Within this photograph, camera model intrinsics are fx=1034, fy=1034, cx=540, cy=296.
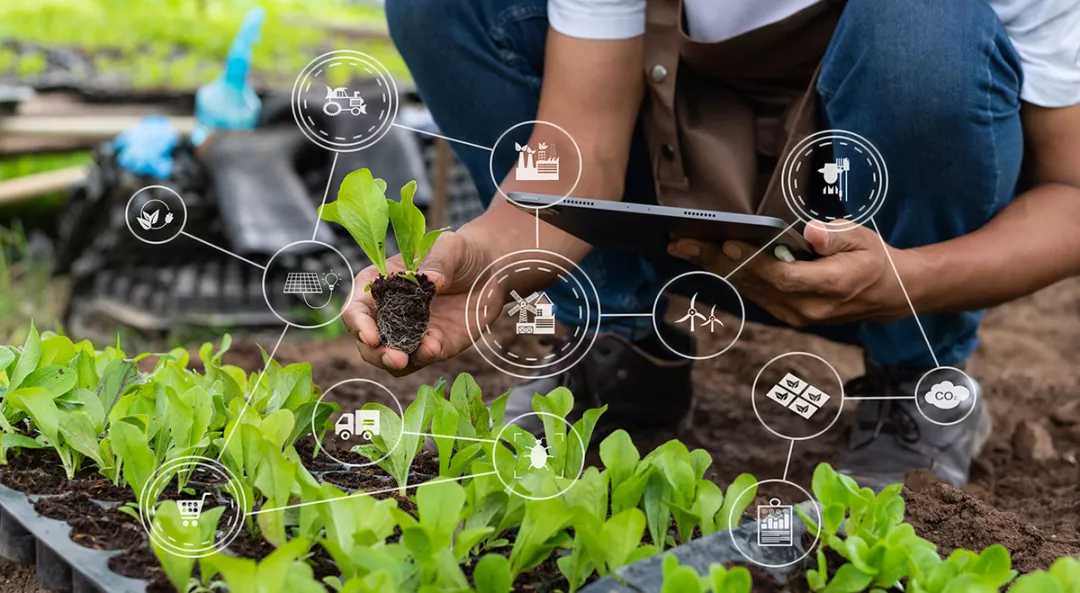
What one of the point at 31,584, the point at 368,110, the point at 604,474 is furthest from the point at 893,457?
the point at 368,110

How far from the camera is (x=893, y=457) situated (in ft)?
5.72

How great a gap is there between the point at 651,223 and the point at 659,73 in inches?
19.9

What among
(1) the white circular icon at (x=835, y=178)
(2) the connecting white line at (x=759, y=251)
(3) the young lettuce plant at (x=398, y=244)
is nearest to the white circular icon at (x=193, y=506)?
(3) the young lettuce plant at (x=398, y=244)

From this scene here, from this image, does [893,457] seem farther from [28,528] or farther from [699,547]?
[28,528]

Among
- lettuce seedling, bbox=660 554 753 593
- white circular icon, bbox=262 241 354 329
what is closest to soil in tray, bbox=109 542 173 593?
lettuce seedling, bbox=660 554 753 593

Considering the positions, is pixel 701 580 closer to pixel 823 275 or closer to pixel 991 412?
pixel 823 275

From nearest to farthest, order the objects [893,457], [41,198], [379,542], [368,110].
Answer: [379,542] < [893,457] < [368,110] < [41,198]

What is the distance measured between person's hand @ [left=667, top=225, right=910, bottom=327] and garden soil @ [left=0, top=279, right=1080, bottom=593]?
0.26 metres

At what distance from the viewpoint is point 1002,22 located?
1.57m

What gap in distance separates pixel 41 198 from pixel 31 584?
3179 millimetres

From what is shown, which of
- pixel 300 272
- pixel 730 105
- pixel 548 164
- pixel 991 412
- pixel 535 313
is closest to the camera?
pixel 535 313

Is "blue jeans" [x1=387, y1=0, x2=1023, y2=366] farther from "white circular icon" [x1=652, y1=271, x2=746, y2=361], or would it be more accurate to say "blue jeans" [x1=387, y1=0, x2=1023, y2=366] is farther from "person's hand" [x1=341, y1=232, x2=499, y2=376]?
"person's hand" [x1=341, y1=232, x2=499, y2=376]

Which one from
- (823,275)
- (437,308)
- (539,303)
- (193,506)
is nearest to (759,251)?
(823,275)

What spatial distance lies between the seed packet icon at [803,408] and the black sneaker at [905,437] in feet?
1.62
